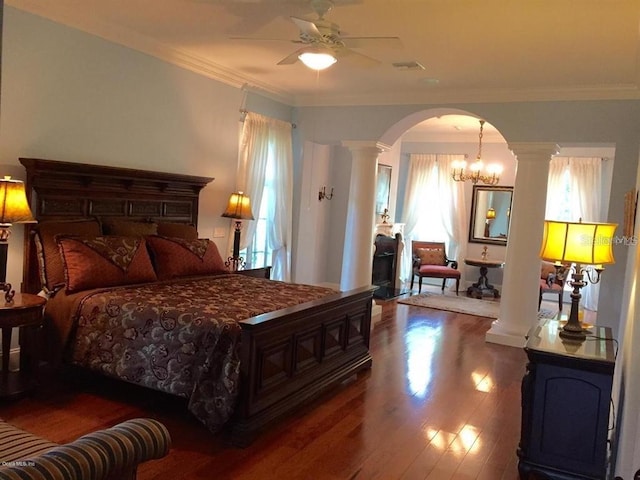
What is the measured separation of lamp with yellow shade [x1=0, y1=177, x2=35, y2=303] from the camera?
11.0ft

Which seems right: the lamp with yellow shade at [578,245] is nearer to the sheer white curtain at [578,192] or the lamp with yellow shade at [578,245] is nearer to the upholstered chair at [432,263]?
the upholstered chair at [432,263]

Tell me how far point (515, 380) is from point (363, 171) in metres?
3.01

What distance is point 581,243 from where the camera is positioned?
288 cm

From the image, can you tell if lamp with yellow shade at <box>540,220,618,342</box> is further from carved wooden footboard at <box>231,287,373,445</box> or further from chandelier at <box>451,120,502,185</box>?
chandelier at <box>451,120,502,185</box>

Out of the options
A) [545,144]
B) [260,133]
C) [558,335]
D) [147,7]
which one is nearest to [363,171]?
[260,133]

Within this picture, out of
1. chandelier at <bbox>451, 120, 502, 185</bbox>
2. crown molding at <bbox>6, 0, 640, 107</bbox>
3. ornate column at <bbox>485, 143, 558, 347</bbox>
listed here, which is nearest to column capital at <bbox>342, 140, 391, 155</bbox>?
crown molding at <bbox>6, 0, 640, 107</bbox>

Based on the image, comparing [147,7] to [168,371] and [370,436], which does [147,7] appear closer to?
[168,371]

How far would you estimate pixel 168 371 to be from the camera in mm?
3221

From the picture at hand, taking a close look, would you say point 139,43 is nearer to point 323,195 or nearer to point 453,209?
point 323,195

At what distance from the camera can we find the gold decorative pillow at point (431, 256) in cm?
916

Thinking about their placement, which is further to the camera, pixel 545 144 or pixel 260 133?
pixel 260 133

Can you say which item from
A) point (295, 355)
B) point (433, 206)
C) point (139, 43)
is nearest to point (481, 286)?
point (433, 206)

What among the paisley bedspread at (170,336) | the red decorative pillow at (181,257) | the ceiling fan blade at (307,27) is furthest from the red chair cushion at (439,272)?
the ceiling fan blade at (307,27)

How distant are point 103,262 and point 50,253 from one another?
40 cm
